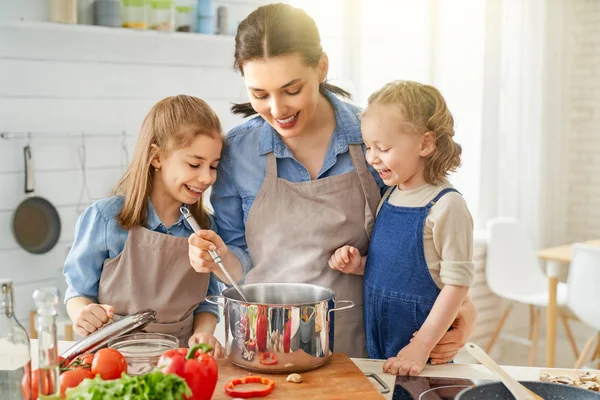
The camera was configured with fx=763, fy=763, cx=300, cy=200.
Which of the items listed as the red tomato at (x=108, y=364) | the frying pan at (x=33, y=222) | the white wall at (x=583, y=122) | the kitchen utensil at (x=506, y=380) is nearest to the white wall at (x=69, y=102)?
the frying pan at (x=33, y=222)

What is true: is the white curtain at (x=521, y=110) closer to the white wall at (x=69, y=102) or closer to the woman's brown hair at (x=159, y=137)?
the white wall at (x=69, y=102)

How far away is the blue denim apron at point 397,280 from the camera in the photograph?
5.81 feet

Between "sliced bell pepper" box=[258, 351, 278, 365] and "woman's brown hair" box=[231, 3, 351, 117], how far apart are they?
0.68 meters

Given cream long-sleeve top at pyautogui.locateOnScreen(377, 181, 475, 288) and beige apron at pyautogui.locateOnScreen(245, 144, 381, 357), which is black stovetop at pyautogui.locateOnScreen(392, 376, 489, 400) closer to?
cream long-sleeve top at pyautogui.locateOnScreen(377, 181, 475, 288)

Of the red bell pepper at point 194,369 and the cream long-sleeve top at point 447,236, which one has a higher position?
the cream long-sleeve top at point 447,236

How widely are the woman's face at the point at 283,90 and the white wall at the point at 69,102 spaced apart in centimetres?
149

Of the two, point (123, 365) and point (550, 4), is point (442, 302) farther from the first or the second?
point (550, 4)

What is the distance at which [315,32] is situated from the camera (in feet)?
6.00

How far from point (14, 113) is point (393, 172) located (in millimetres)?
2161

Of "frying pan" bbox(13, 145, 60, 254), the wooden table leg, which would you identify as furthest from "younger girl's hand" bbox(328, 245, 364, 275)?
the wooden table leg

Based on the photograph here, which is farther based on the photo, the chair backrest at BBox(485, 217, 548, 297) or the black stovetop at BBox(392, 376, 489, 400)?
the chair backrest at BBox(485, 217, 548, 297)

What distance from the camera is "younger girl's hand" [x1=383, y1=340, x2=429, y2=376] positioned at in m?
1.57

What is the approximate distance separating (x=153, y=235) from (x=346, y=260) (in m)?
0.48

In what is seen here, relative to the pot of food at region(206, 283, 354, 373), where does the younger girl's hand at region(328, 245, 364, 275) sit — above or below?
above
